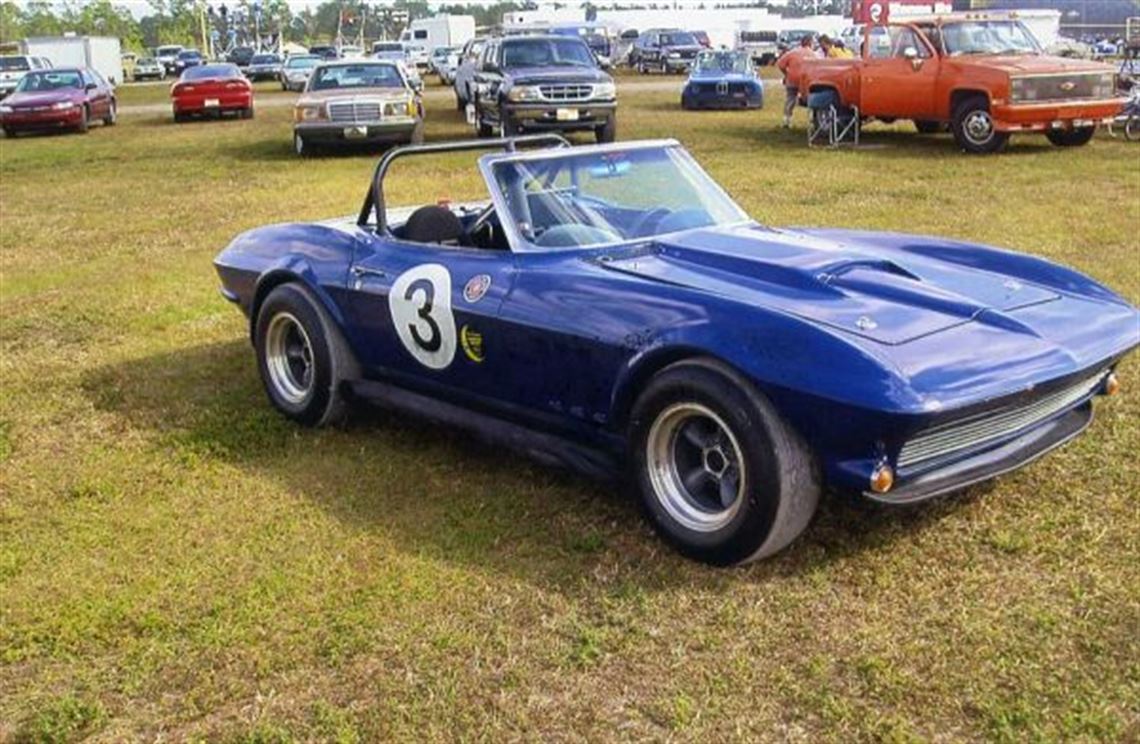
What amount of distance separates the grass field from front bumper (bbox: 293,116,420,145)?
35.2 ft

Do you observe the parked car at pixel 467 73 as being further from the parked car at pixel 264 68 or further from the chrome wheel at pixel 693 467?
the parked car at pixel 264 68

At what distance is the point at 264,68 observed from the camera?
53.0 meters

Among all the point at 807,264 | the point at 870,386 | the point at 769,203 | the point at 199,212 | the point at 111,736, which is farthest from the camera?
the point at 199,212

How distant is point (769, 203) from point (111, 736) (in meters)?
9.67

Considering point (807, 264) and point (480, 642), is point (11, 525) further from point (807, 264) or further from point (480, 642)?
point (807, 264)

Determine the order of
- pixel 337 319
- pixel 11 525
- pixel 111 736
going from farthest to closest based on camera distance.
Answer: pixel 337 319, pixel 11 525, pixel 111 736

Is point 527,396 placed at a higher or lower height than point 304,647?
higher

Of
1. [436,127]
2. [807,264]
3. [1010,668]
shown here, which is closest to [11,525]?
[807,264]

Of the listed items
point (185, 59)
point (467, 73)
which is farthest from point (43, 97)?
point (185, 59)

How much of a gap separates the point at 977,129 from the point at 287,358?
12140mm

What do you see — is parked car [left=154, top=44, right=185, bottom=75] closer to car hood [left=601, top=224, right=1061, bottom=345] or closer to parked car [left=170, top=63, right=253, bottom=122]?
parked car [left=170, top=63, right=253, bottom=122]

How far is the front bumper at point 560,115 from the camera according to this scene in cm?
1730

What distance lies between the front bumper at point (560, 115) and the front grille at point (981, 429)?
45.7 feet

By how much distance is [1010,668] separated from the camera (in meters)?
3.23
